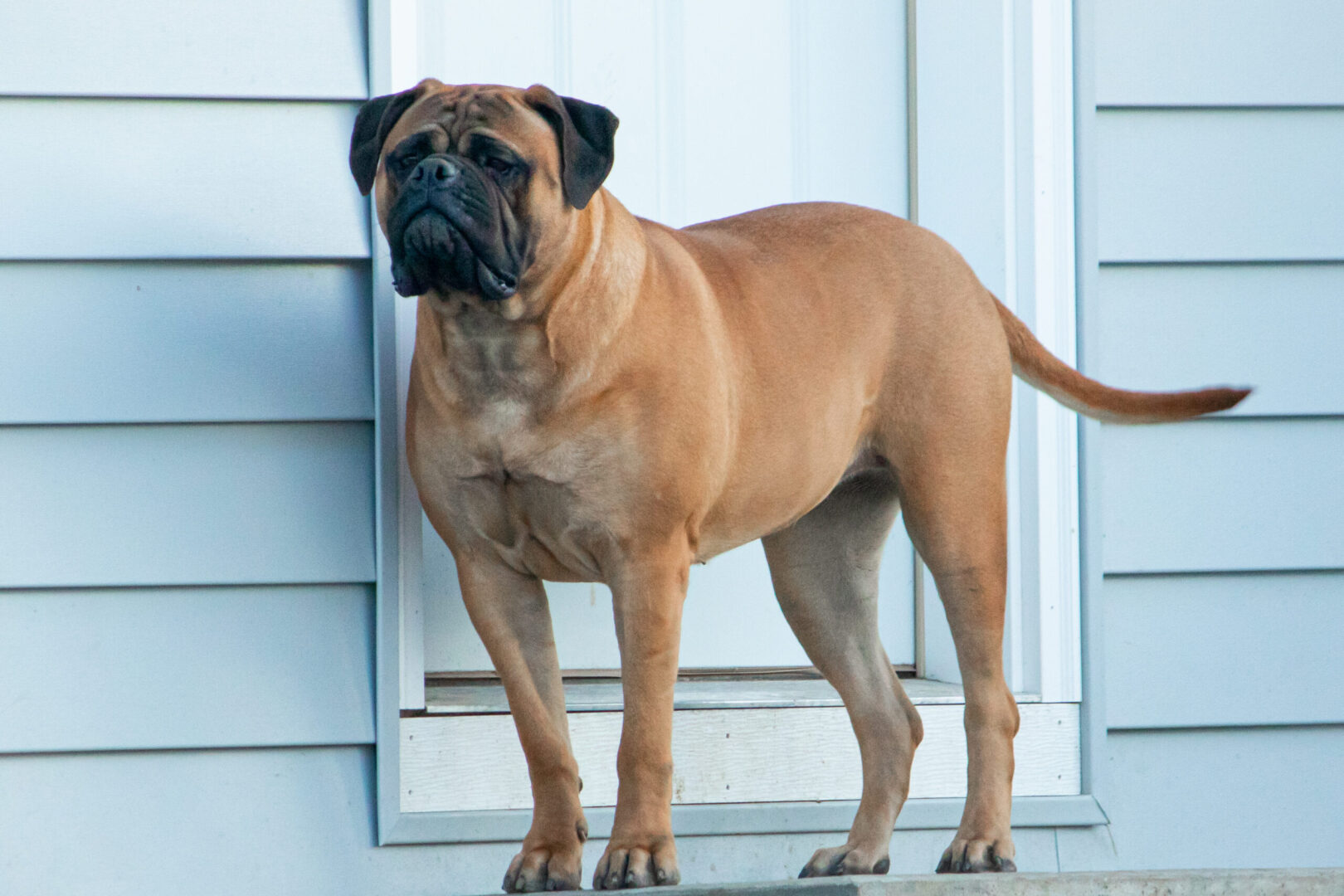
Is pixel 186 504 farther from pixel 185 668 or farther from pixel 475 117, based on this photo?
pixel 475 117

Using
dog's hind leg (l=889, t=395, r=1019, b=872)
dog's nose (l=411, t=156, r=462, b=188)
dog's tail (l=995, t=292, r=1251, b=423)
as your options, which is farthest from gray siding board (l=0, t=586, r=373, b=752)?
dog's tail (l=995, t=292, r=1251, b=423)

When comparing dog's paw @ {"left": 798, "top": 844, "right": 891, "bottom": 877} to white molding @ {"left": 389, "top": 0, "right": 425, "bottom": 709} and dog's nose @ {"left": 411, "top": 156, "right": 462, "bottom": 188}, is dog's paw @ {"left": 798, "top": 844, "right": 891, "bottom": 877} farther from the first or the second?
dog's nose @ {"left": 411, "top": 156, "right": 462, "bottom": 188}

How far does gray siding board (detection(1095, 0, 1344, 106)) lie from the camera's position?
2996 millimetres

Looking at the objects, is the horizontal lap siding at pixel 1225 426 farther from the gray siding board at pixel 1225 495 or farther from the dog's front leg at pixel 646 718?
the dog's front leg at pixel 646 718

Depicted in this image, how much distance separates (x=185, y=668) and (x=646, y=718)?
39.3 inches

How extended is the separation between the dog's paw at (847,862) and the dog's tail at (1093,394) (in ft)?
3.17

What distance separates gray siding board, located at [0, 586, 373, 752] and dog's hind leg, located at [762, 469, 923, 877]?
889mm

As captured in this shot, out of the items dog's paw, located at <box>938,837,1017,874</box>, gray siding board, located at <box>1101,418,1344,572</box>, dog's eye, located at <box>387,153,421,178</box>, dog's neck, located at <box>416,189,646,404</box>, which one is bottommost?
dog's paw, located at <box>938,837,1017,874</box>

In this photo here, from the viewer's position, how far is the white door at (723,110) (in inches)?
126

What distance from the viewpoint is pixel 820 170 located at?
3336 mm

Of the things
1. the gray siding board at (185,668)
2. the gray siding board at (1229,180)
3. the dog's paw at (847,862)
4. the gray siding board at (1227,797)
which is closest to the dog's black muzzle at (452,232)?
the gray siding board at (185,668)

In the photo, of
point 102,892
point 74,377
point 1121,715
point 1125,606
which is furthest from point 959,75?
point 102,892

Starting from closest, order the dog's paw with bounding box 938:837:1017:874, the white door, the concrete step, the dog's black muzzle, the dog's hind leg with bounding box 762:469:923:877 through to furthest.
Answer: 1. the concrete step
2. the dog's black muzzle
3. the dog's paw with bounding box 938:837:1017:874
4. the dog's hind leg with bounding box 762:469:923:877
5. the white door

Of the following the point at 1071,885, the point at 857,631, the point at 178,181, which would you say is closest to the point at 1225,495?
the point at 857,631
